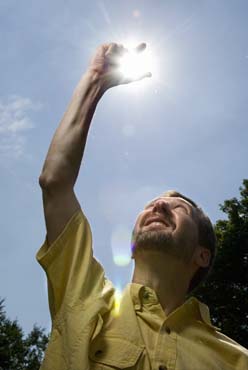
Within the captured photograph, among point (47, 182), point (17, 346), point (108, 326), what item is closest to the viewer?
point (108, 326)

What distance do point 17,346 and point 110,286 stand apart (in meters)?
32.9

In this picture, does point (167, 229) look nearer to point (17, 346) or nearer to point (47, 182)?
point (47, 182)

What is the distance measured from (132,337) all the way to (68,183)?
965 millimetres

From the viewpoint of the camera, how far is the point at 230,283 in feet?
52.6

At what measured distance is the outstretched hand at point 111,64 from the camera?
3184mm

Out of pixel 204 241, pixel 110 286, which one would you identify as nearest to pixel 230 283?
pixel 204 241

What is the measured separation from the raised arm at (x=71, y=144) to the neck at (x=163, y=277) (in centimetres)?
78

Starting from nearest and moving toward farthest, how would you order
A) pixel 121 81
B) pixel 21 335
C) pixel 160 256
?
pixel 160 256
pixel 121 81
pixel 21 335

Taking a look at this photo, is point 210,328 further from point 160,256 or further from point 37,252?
point 37,252

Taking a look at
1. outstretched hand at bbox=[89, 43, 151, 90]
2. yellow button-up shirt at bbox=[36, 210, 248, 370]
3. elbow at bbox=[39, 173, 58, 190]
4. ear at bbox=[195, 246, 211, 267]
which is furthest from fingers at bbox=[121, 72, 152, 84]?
ear at bbox=[195, 246, 211, 267]

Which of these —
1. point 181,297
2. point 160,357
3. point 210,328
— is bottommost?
point 160,357

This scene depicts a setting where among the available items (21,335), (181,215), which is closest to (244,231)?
(181,215)

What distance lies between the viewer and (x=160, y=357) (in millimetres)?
2271

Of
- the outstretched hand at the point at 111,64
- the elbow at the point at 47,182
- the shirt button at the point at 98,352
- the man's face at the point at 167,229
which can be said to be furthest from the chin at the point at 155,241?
the outstretched hand at the point at 111,64
